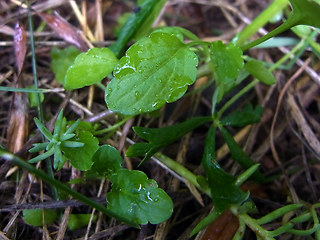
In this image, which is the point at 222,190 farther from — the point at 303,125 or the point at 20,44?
the point at 20,44

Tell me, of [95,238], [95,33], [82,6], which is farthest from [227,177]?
[82,6]

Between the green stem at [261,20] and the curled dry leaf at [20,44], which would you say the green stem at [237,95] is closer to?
the green stem at [261,20]

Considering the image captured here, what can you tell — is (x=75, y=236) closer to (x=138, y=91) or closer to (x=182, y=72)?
(x=138, y=91)

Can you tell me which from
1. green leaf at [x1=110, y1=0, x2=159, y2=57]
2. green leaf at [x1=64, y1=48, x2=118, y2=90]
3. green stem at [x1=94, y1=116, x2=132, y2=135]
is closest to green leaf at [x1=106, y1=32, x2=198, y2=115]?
green leaf at [x1=64, y1=48, x2=118, y2=90]

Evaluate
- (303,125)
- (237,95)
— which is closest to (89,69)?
(237,95)

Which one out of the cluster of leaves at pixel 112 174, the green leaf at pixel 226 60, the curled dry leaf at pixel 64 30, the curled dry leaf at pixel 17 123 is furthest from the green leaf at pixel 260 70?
the curled dry leaf at pixel 17 123

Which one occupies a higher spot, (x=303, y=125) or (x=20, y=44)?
(x=20, y=44)
